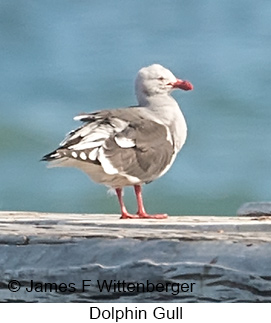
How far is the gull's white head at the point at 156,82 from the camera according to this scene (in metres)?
3.85

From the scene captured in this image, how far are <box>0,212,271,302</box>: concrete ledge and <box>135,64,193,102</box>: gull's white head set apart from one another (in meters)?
2.23

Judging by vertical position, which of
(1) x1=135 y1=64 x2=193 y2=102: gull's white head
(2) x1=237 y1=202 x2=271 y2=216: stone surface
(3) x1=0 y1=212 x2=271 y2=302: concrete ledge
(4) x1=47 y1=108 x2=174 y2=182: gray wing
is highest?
(1) x1=135 y1=64 x2=193 y2=102: gull's white head

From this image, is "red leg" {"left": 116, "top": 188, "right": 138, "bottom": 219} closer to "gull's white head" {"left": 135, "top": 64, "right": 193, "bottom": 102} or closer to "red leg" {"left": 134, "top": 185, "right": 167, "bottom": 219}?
"red leg" {"left": 134, "top": 185, "right": 167, "bottom": 219}

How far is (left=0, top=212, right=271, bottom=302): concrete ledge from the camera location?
1449 mm

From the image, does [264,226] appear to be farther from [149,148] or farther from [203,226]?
[149,148]

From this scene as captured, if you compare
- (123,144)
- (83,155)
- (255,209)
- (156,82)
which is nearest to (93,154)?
(83,155)

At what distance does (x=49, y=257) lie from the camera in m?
1.60

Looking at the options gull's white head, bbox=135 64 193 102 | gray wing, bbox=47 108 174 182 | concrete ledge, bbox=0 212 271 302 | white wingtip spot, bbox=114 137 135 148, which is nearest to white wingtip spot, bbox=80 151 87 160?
gray wing, bbox=47 108 174 182

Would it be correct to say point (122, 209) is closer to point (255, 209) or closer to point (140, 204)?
point (140, 204)

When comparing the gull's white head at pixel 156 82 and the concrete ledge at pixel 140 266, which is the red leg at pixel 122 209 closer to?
the gull's white head at pixel 156 82

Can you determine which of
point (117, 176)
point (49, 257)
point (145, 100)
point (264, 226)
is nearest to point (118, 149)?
point (117, 176)

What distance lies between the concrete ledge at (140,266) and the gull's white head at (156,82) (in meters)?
2.23

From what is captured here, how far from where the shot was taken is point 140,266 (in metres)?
1.50

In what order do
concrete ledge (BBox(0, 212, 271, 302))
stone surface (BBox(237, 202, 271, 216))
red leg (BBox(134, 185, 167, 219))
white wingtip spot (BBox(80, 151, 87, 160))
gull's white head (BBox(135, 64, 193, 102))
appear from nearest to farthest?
concrete ledge (BBox(0, 212, 271, 302)) < stone surface (BBox(237, 202, 271, 216)) < white wingtip spot (BBox(80, 151, 87, 160)) < red leg (BBox(134, 185, 167, 219)) < gull's white head (BBox(135, 64, 193, 102))
